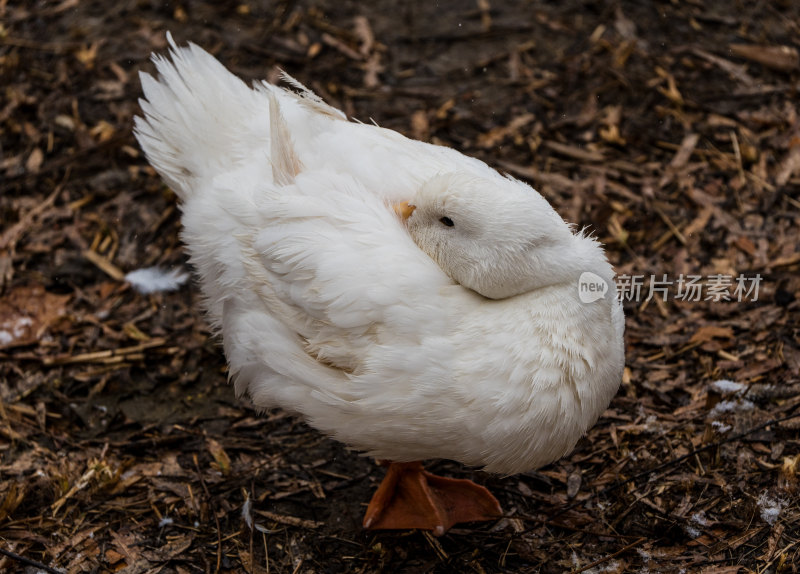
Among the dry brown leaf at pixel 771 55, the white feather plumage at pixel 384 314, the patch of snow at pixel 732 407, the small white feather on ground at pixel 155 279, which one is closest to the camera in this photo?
the white feather plumage at pixel 384 314

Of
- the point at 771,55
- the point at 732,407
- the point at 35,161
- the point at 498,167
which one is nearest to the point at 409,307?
the point at 732,407

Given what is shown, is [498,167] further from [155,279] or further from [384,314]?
[384,314]

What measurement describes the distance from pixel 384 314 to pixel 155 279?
7.43ft

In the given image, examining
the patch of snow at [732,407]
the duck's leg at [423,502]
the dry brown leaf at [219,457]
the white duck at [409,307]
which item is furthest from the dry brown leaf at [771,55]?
the dry brown leaf at [219,457]

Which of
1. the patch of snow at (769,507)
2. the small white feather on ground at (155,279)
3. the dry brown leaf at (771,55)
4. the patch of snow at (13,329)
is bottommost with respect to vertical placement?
the patch of snow at (769,507)

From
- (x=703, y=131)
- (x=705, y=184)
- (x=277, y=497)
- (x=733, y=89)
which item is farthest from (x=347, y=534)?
(x=733, y=89)

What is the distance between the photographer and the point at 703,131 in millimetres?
5262

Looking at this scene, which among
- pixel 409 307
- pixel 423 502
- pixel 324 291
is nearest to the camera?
pixel 409 307

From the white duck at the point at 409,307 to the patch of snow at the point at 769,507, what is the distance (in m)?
0.79

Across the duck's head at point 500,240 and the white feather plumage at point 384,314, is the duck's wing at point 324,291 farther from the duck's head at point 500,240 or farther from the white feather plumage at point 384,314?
the duck's head at point 500,240

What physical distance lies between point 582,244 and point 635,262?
1.72 meters

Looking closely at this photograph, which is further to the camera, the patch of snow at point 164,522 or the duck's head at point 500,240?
the patch of snow at point 164,522

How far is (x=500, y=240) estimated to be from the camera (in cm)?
294

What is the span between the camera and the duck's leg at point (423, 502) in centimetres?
352
